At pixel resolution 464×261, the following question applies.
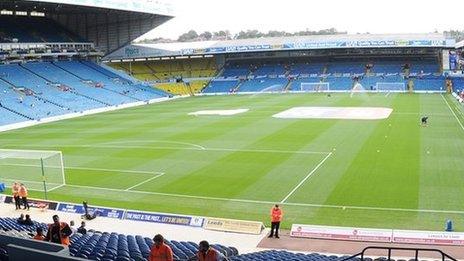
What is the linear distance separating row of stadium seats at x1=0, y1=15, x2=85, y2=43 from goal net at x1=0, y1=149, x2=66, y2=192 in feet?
148

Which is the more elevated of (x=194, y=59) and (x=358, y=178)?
(x=194, y=59)

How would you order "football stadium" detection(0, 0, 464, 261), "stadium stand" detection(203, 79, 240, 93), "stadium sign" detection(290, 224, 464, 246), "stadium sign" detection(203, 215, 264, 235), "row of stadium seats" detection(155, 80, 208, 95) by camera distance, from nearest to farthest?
"stadium sign" detection(290, 224, 464, 246) < "football stadium" detection(0, 0, 464, 261) < "stadium sign" detection(203, 215, 264, 235) < "stadium stand" detection(203, 79, 240, 93) < "row of stadium seats" detection(155, 80, 208, 95)

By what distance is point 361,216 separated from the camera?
66.5 ft

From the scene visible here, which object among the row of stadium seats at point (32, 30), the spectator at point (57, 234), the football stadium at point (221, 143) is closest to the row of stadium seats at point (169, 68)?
the football stadium at point (221, 143)

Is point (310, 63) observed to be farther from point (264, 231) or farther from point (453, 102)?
point (264, 231)

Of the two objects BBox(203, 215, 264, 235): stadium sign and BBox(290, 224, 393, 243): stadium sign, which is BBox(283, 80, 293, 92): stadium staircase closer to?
BBox(203, 215, 264, 235): stadium sign

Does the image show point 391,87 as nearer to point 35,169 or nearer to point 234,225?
point 35,169

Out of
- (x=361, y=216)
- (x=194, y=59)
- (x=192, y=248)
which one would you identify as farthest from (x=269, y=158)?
(x=194, y=59)

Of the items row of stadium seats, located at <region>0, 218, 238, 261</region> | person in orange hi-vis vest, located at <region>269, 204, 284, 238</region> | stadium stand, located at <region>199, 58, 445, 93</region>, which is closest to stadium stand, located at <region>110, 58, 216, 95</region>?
stadium stand, located at <region>199, 58, 445, 93</region>

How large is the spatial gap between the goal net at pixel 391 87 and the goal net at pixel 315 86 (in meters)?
7.65

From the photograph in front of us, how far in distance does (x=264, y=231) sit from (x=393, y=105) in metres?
41.5

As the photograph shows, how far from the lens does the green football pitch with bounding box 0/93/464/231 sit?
851 inches

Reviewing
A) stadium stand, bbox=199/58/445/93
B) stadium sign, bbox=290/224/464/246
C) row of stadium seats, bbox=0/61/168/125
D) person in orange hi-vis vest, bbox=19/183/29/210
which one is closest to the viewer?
stadium sign, bbox=290/224/464/246

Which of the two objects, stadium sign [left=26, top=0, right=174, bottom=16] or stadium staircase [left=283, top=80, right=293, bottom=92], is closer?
stadium sign [left=26, top=0, right=174, bottom=16]
